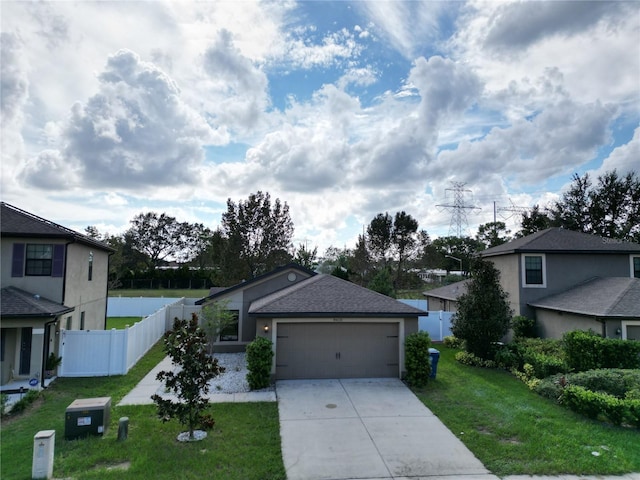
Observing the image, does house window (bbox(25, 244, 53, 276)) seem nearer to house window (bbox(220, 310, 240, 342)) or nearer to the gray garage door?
house window (bbox(220, 310, 240, 342))

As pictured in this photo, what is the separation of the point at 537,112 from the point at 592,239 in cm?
712

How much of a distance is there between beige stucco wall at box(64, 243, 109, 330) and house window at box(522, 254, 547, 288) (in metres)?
19.4

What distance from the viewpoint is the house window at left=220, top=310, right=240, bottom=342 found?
53.6 feet

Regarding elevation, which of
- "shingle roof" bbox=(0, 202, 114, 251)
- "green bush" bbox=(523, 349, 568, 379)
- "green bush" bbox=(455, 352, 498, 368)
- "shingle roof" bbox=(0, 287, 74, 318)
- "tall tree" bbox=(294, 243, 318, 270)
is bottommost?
"green bush" bbox=(455, 352, 498, 368)

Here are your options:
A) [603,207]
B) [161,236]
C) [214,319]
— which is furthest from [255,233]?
[161,236]

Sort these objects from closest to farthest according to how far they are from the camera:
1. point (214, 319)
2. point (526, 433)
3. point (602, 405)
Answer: point (526, 433) < point (602, 405) < point (214, 319)

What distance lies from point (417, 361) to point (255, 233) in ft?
81.6

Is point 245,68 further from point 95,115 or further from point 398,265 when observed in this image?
point 398,265

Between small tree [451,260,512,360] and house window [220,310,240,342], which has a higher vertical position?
small tree [451,260,512,360]

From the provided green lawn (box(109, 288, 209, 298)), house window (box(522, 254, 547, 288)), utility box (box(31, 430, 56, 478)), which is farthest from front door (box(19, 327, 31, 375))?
green lawn (box(109, 288, 209, 298))

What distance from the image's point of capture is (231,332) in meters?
16.4

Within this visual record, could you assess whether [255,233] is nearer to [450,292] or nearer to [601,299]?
[450,292]

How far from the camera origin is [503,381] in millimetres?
12336

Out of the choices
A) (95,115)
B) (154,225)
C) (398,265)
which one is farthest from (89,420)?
(154,225)
